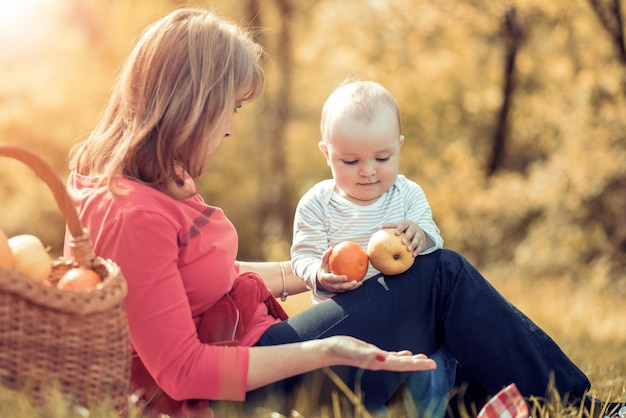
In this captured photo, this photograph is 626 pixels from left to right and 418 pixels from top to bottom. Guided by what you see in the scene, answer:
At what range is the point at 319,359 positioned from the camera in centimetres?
232

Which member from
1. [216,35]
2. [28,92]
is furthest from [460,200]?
[216,35]

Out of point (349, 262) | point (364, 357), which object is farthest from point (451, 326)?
point (364, 357)

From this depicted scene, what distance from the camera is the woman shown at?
2.32 m

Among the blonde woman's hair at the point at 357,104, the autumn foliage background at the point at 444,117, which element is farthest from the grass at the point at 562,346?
the blonde woman's hair at the point at 357,104

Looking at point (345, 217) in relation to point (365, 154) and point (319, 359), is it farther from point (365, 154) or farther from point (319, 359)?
point (319, 359)

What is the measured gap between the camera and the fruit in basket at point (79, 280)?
213 cm

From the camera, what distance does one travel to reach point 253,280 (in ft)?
9.21

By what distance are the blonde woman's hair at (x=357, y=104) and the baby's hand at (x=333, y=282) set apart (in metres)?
0.55

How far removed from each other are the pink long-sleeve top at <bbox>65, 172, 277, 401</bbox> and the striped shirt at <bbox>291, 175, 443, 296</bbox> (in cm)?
83

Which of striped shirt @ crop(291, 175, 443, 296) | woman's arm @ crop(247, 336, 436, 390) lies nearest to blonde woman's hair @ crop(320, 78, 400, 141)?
striped shirt @ crop(291, 175, 443, 296)

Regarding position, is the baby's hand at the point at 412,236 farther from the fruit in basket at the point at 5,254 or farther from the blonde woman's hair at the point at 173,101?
the fruit in basket at the point at 5,254

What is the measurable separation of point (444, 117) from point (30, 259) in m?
12.0

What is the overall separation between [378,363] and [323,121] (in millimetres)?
1248

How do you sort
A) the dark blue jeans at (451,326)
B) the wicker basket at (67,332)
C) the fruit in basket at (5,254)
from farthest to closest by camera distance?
the dark blue jeans at (451,326) < the fruit in basket at (5,254) < the wicker basket at (67,332)
